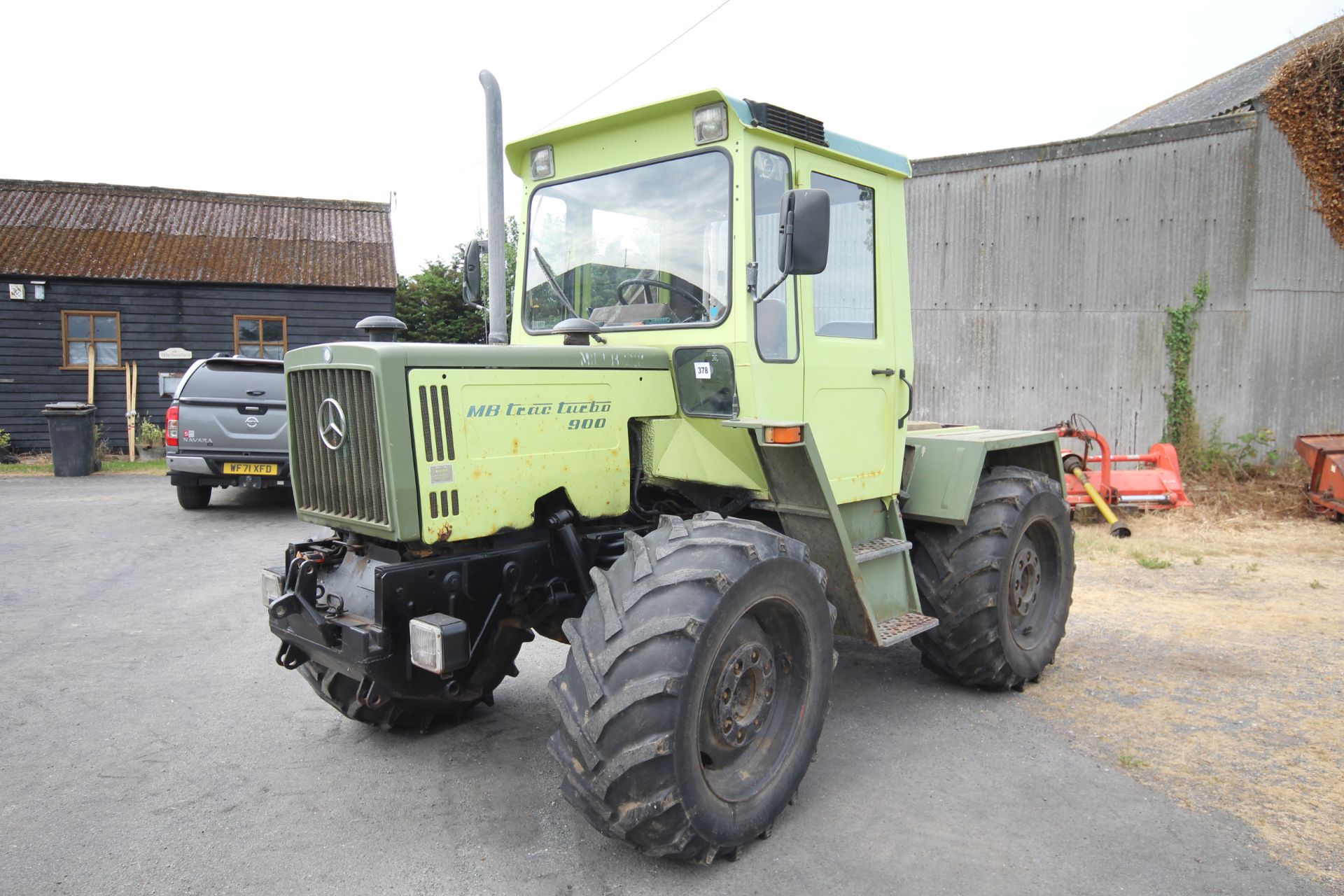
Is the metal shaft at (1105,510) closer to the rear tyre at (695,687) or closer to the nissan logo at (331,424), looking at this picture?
the rear tyre at (695,687)

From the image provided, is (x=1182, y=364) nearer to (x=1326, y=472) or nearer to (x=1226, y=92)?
(x=1326, y=472)

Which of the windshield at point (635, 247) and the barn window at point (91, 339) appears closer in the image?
the windshield at point (635, 247)

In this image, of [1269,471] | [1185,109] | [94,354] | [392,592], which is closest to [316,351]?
[392,592]

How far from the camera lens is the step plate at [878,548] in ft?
13.3

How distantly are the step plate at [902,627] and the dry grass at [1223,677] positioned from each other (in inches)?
37.3

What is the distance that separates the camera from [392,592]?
3.26 meters

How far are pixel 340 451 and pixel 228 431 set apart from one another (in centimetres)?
802

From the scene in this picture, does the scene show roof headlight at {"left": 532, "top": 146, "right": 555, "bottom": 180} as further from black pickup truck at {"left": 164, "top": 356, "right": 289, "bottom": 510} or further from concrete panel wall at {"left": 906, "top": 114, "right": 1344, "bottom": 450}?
concrete panel wall at {"left": 906, "top": 114, "right": 1344, "bottom": 450}

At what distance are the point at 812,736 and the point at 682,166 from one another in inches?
93.5

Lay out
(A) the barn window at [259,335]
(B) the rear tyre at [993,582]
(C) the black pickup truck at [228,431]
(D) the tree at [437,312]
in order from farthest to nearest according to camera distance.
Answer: (D) the tree at [437,312] < (A) the barn window at [259,335] < (C) the black pickup truck at [228,431] < (B) the rear tyre at [993,582]

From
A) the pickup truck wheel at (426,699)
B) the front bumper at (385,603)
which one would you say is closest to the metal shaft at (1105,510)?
the pickup truck wheel at (426,699)

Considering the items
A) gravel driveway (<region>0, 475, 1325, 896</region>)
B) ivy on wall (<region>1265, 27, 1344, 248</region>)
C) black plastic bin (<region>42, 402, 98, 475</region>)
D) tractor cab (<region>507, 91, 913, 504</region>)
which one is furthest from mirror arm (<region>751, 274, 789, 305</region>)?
black plastic bin (<region>42, 402, 98, 475</region>)

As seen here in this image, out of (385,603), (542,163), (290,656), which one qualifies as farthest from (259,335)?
(385,603)

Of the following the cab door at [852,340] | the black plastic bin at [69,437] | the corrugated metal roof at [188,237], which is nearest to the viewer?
the cab door at [852,340]
